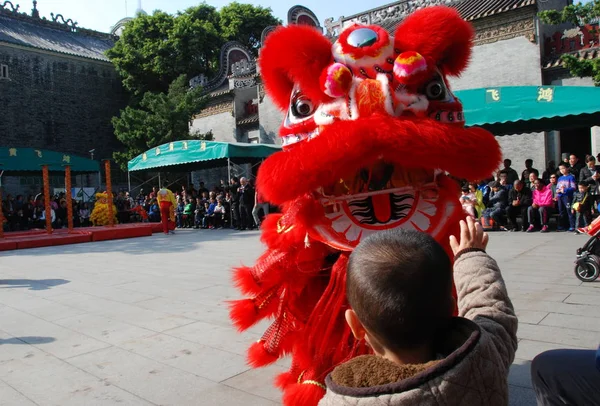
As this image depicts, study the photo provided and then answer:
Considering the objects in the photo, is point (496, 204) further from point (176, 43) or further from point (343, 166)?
point (176, 43)

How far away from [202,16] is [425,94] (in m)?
26.6

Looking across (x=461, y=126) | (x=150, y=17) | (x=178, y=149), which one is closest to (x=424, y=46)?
(x=461, y=126)

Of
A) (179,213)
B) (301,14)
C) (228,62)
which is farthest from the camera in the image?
(228,62)

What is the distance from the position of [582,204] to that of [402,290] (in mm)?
8449

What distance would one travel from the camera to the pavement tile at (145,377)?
252 cm

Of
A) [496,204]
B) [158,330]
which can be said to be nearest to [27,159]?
[496,204]

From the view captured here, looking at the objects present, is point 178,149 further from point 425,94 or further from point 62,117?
point 62,117

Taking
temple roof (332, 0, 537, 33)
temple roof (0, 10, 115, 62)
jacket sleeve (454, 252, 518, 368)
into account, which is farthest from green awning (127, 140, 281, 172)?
temple roof (0, 10, 115, 62)

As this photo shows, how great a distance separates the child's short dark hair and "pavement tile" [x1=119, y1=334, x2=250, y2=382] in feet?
6.42

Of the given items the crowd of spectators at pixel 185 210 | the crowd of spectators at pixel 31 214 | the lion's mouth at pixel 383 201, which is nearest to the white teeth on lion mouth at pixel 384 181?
the lion's mouth at pixel 383 201

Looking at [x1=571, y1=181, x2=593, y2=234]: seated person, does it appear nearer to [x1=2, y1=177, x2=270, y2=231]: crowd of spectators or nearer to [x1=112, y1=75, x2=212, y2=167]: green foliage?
[x1=2, y1=177, x2=270, y2=231]: crowd of spectators

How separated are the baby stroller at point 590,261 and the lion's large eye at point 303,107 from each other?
3.76 meters

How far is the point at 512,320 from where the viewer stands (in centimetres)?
122

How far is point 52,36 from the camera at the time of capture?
2612cm
